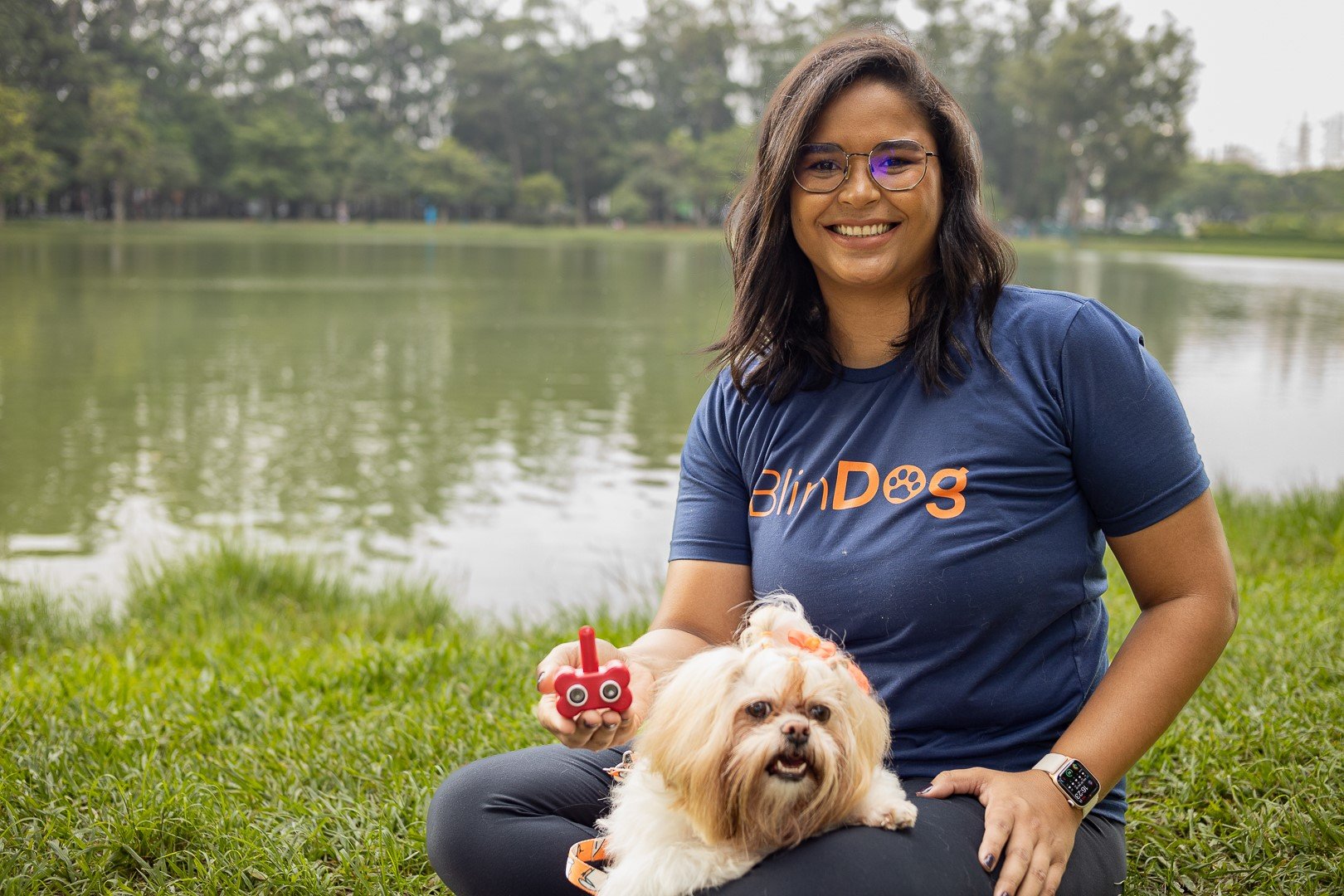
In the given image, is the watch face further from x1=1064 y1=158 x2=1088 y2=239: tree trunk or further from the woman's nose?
x1=1064 y1=158 x2=1088 y2=239: tree trunk

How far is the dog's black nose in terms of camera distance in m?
1.35

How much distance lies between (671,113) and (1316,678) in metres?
71.0

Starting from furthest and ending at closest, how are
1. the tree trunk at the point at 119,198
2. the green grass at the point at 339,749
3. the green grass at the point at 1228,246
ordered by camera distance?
the green grass at the point at 1228,246 → the tree trunk at the point at 119,198 → the green grass at the point at 339,749

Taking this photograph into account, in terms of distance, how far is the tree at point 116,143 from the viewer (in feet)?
153

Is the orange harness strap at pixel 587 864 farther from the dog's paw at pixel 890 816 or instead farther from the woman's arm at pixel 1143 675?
the woman's arm at pixel 1143 675

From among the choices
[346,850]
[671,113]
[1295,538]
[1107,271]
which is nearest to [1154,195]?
[671,113]

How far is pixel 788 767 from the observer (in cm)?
138

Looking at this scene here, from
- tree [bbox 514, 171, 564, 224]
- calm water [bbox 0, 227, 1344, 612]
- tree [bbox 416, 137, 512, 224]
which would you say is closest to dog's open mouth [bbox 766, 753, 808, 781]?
calm water [bbox 0, 227, 1344, 612]

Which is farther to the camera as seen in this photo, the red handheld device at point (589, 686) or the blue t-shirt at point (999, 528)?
the blue t-shirt at point (999, 528)

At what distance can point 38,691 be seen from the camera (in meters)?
3.29

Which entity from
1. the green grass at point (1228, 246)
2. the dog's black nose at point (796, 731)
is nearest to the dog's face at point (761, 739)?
the dog's black nose at point (796, 731)

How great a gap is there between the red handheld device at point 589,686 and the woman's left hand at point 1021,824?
0.44 metres

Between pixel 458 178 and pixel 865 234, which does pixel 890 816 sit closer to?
pixel 865 234

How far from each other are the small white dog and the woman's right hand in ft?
0.27
